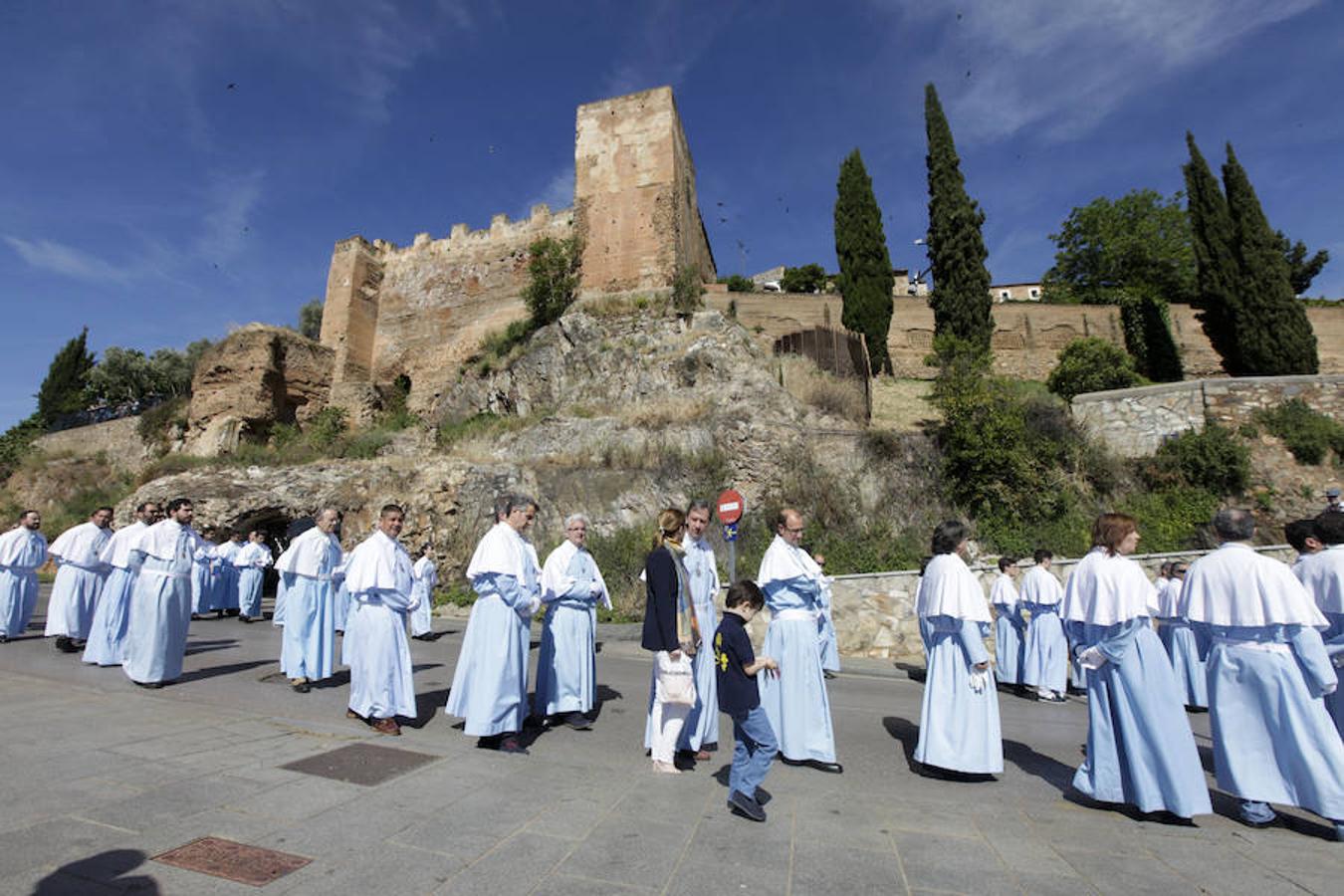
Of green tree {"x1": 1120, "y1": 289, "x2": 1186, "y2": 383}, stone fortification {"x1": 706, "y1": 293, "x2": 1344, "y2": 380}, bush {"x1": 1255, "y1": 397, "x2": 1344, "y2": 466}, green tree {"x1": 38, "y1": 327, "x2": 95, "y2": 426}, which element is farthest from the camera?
green tree {"x1": 38, "y1": 327, "x2": 95, "y2": 426}

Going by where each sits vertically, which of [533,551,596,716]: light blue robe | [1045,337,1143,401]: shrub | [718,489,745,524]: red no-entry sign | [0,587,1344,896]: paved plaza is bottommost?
[0,587,1344,896]: paved plaza

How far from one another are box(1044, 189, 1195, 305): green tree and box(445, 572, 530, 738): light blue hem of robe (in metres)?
39.5

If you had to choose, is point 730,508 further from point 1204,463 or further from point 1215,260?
point 1215,260

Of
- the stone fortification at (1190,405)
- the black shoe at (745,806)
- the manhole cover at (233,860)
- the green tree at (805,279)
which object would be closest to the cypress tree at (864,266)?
the stone fortification at (1190,405)

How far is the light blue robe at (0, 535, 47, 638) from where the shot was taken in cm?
984

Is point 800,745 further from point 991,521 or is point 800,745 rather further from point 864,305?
point 864,305

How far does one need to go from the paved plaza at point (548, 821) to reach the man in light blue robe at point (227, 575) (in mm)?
10001

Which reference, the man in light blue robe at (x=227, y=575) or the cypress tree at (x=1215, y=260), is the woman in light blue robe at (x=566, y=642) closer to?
the man in light blue robe at (x=227, y=575)

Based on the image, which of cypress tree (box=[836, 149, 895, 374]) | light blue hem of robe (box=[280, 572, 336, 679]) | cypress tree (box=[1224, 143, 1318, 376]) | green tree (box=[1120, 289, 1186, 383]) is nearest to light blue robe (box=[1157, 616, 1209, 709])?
light blue hem of robe (box=[280, 572, 336, 679])

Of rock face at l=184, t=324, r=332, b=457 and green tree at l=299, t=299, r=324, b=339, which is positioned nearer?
rock face at l=184, t=324, r=332, b=457

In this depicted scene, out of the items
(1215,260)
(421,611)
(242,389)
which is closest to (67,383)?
(242,389)

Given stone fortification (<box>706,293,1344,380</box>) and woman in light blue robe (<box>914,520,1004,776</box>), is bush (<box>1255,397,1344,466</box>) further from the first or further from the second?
woman in light blue robe (<box>914,520,1004,776</box>)

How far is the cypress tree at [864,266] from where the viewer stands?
27750mm

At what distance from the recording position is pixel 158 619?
7.18 meters
